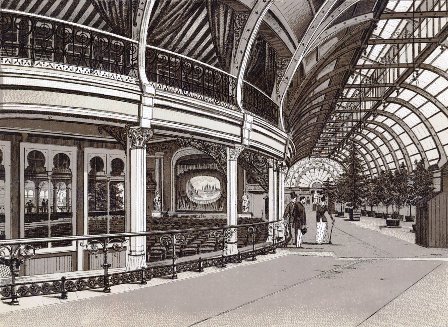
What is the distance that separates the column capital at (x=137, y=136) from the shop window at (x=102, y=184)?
379 centimetres

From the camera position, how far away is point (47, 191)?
13.6m

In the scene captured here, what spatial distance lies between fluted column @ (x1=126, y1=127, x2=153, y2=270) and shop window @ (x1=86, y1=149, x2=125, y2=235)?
3756 millimetres

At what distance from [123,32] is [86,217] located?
167 inches

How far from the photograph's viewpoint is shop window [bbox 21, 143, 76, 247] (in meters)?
13.3

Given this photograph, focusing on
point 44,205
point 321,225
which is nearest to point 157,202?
point 321,225

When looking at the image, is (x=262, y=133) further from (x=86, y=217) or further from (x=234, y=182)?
(x=86, y=217)

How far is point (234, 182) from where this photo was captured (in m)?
14.4

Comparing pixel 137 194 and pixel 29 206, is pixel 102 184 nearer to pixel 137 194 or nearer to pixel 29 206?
pixel 29 206

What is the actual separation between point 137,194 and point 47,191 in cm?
333

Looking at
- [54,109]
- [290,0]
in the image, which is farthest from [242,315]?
[290,0]

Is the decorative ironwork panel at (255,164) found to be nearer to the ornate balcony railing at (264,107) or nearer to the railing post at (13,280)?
the ornate balcony railing at (264,107)

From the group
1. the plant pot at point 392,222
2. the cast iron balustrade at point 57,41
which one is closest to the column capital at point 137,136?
the cast iron balustrade at point 57,41

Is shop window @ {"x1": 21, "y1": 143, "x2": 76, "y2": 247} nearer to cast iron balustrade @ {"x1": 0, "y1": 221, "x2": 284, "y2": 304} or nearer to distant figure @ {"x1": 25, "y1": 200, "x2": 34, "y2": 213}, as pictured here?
distant figure @ {"x1": 25, "y1": 200, "x2": 34, "y2": 213}

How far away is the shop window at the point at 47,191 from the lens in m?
13.3
